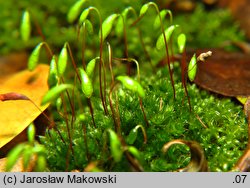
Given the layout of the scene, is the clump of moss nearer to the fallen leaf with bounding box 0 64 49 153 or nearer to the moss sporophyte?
the moss sporophyte

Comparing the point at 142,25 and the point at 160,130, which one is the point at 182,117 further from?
the point at 142,25

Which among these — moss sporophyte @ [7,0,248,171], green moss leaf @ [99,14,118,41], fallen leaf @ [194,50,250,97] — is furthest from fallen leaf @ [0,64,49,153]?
fallen leaf @ [194,50,250,97]

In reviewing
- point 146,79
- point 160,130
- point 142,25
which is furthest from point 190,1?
point 160,130

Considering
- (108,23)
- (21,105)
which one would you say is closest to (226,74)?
(108,23)

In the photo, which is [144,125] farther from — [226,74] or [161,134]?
[226,74]

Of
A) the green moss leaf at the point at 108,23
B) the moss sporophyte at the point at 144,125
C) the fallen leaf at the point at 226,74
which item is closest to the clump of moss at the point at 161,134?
the moss sporophyte at the point at 144,125

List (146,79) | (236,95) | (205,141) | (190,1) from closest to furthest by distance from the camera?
(205,141) → (236,95) → (146,79) → (190,1)

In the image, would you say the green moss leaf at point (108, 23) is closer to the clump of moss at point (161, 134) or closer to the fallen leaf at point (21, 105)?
the clump of moss at point (161, 134)
